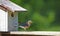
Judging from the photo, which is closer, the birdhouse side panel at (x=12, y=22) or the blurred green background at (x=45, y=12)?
the birdhouse side panel at (x=12, y=22)

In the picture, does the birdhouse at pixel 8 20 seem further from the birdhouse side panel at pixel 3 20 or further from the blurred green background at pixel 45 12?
the blurred green background at pixel 45 12

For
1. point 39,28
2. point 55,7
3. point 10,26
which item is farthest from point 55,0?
point 10,26

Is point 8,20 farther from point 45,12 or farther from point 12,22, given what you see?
point 45,12

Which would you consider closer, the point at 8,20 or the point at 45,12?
the point at 8,20

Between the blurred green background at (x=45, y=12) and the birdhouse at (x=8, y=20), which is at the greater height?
the blurred green background at (x=45, y=12)

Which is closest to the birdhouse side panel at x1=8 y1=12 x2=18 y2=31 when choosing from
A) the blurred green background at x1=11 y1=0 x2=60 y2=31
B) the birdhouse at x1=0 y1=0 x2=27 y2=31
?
the birdhouse at x1=0 y1=0 x2=27 y2=31

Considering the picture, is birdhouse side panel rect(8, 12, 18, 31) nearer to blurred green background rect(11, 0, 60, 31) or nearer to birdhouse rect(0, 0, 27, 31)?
birdhouse rect(0, 0, 27, 31)

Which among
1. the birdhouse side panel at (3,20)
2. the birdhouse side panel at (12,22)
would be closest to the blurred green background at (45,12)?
the birdhouse side panel at (12,22)

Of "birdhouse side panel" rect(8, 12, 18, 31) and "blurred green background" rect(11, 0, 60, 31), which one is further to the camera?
"blurred green background" rect(11, 0, 60, 31)

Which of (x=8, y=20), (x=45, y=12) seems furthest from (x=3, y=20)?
(x=45, y=12)

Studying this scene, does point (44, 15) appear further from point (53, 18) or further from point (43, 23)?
point (43, 23)

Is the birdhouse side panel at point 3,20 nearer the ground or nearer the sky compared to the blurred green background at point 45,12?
nearer the ground

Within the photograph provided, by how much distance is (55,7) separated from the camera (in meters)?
7.23

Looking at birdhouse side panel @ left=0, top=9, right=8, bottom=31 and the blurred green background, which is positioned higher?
the blurred green background
